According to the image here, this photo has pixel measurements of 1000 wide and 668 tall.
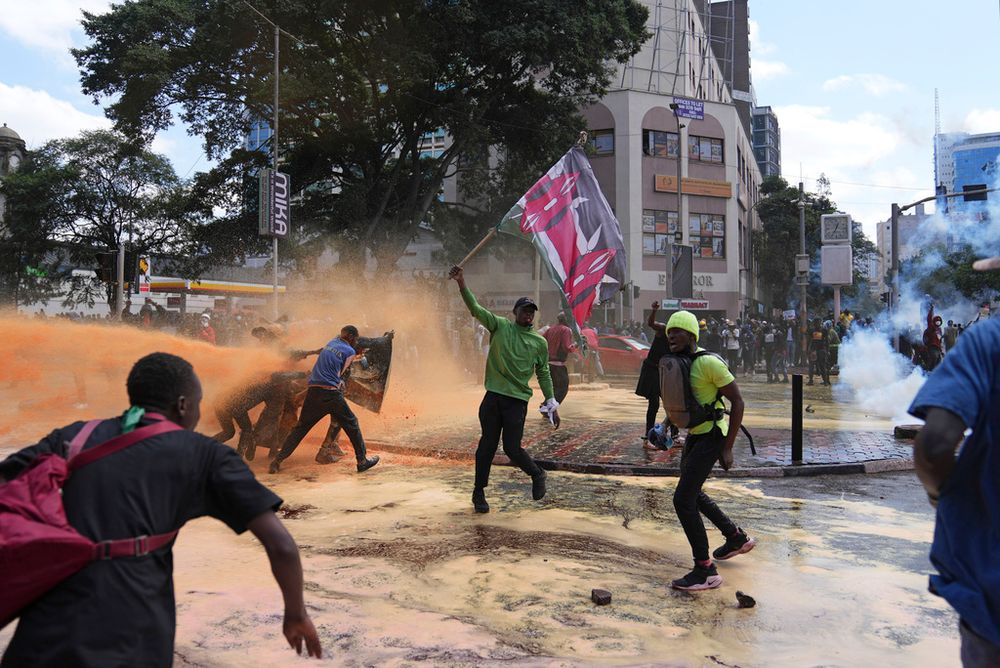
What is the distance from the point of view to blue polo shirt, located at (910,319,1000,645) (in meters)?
1.93

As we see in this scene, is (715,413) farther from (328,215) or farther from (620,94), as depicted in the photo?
(620,94)

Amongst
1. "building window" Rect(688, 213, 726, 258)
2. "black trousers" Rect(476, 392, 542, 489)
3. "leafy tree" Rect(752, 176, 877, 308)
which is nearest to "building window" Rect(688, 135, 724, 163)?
"building window" Rect(688, 213, 726, 258)

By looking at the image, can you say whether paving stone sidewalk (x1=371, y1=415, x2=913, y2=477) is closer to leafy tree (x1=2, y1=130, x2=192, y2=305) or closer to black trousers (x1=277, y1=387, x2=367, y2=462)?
black trousers (x1=277, y1=387, x2=367, y2=462)

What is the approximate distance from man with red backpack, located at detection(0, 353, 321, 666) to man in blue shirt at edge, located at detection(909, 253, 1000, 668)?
181 centimetres

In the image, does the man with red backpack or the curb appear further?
the curb

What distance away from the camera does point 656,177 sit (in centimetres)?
4019

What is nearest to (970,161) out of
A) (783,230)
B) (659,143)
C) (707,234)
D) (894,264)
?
(894,264)

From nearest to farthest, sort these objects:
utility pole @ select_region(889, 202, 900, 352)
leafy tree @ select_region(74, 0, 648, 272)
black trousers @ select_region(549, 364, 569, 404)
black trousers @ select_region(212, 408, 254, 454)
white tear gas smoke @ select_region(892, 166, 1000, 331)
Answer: black trousers @ select_region(212, 408, 254, 454), black trousers @ select_region(549, 364, 569, 404), leafy tree @ select_region(74, 0, 648, 272), utility pole @ select_region(889, 202, 900, 352), white tear gas smoke @ select_region(892, 166, 1000, 331)

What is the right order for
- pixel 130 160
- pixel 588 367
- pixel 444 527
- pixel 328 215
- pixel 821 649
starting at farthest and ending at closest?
1. pixel 130 160
2. pixel 328 215
3. pixel 588 367
4. pixel 444 527
5. pixel 821 649

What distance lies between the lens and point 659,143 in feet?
133

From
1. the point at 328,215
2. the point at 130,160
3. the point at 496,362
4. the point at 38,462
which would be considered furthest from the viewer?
the point at 130,160

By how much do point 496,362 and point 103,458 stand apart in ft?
15.2

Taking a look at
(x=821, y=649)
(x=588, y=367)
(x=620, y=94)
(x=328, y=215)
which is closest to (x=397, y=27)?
(x=328, y=215)

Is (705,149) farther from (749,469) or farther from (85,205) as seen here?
(749,469)
